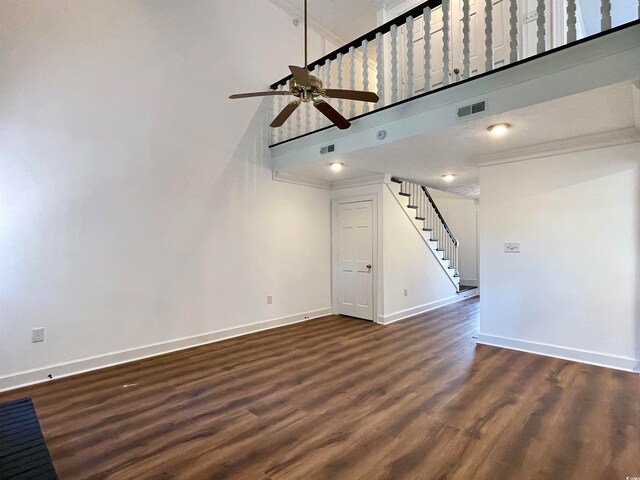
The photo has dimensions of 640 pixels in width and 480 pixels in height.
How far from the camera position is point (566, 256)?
3592mm

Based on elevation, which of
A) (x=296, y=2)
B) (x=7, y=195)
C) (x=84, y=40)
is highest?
(x=296, y=2)

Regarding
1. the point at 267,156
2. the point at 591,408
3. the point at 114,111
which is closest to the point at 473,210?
the point at 267,156

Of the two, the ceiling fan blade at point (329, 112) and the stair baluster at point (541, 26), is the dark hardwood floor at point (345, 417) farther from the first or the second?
the stair baluster at point (541, 26)

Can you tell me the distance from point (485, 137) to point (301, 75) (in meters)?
2.14

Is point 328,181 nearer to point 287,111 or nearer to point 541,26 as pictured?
point 287,111

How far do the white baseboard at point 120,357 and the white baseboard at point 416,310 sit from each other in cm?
165

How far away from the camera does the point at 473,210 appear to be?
8.86 m

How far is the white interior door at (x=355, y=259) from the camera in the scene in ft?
17.7

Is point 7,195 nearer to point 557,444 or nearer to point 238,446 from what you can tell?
point 238,446

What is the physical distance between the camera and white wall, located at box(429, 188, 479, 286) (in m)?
8.69

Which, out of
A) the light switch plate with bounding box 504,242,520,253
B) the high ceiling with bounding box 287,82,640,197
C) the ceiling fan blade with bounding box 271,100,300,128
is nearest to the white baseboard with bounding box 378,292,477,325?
the light switch plate with bounding box 504,242,520,253

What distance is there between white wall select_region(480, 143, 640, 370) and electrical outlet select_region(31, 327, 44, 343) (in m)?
4.87

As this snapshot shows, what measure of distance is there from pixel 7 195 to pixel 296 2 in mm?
4909

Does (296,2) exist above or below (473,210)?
above
